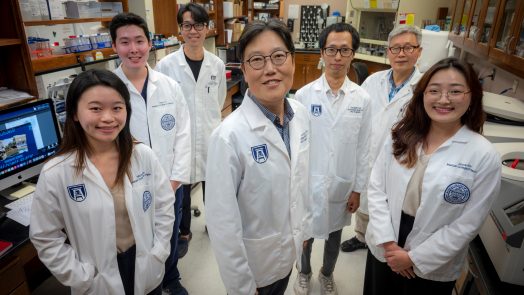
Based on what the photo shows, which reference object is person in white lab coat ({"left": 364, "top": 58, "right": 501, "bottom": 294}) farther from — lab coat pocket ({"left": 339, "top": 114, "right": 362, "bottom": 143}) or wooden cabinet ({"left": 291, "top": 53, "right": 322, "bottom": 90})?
wooden cabinet ({"left": 291, "top": 53, "right": 322, "bottom": 90})

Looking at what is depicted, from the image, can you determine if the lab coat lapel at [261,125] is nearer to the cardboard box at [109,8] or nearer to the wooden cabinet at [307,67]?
the cardboard box at [109,8]

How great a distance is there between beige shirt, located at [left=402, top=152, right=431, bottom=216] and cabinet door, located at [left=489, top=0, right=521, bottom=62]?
0.90 metres

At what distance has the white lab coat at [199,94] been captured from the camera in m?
2.24

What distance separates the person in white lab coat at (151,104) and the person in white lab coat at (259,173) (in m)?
0.76

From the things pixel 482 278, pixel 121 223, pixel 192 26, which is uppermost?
pixel 192 26

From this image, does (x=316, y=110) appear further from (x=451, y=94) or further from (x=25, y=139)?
(x=25, y=139)

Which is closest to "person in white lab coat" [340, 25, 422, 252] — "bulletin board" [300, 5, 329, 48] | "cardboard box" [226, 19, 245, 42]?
"cardboard box" [226, 19, 245, 42]

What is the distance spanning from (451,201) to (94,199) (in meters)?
1.27

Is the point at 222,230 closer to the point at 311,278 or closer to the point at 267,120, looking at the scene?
Answer: the point at 267,120

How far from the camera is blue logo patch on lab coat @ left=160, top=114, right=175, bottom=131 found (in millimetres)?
1699

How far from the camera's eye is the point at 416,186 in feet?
3.99

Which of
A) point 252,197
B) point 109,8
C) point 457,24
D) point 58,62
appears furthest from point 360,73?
point 252,197

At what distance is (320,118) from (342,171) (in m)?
0.31

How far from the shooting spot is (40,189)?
106 centimetres
